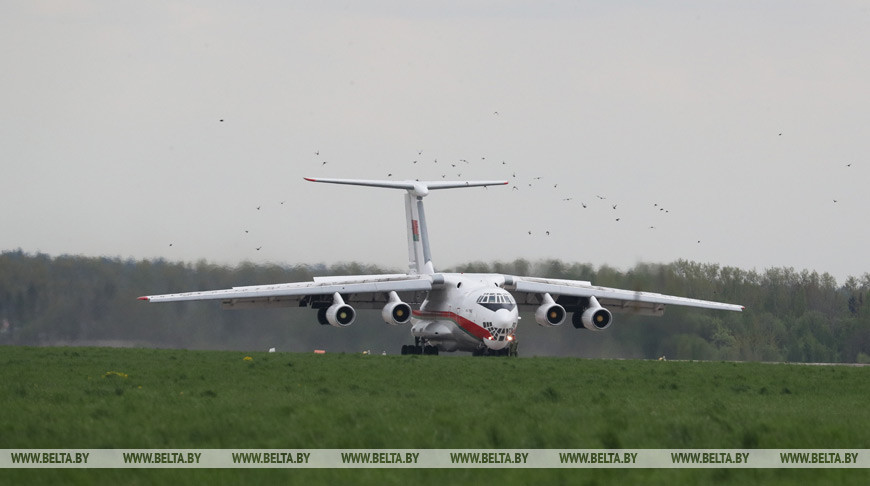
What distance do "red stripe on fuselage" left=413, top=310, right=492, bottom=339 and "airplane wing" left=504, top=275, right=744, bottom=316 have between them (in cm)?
221

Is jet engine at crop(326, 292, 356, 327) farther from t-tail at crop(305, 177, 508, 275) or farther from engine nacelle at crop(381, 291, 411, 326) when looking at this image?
t-tail at crop(305, 177, 508, 275)

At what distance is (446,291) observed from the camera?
38.2 m

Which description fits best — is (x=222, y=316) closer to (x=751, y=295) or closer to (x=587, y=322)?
(x=587, y=322)

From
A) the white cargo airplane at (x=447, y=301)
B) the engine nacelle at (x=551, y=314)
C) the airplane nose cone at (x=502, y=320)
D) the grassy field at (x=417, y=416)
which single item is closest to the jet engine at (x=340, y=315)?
the white cargo airplane at (x=447, y=301)

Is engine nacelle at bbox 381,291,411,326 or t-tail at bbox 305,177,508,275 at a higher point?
t-tail at bbox 305,177,508,275

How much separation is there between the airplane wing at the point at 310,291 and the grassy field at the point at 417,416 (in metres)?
16.5

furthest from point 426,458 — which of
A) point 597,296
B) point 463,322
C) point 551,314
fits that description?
point 597,296

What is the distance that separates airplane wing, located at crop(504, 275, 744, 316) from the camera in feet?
126

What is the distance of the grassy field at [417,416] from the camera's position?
27.4ft

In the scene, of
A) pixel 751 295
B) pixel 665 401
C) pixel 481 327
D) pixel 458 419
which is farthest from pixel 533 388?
pixel 751 295

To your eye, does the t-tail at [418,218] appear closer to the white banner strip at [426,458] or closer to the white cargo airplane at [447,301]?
the white cargo airplane at [447,301]

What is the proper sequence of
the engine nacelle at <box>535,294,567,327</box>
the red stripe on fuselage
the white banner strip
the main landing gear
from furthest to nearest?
the main landing gear → the engine nacelle at <box>535,294,567,327</box> → the red stripe on fuselage → the white banner strip

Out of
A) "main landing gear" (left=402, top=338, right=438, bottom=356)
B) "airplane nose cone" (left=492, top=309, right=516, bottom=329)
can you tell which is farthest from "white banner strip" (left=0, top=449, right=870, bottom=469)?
"main landing gear" (left=402, top=338, right=438, bottom=356)

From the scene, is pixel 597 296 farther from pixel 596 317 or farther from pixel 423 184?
pixel 423 184
